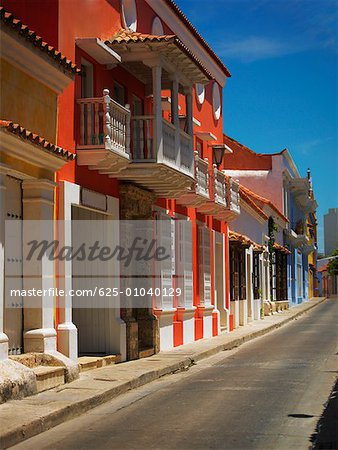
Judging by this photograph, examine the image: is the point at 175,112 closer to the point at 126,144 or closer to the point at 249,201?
the point at 126,144

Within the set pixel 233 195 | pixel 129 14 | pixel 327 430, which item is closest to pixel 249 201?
pixel 233 195

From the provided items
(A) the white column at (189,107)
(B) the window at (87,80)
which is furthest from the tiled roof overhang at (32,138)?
(A) the white column at (189,107)

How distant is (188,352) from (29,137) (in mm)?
8373

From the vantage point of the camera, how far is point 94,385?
38.5 feet

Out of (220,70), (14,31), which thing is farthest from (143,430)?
(220,70)

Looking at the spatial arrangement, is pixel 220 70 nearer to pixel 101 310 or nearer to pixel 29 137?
pixel 101 310

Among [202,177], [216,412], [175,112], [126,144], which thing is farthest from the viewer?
[202,177]

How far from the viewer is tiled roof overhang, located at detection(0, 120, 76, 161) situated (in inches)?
400

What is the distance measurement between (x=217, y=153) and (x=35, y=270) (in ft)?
42.5

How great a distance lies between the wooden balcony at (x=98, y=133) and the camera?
1382 cm

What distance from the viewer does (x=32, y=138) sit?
1088cm

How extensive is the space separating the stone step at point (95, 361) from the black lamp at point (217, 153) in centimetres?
1037

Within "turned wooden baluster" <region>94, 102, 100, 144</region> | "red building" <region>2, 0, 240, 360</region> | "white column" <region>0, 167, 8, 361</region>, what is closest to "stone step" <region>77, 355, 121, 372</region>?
"red building" <region>2, 0, 240, 360</region>

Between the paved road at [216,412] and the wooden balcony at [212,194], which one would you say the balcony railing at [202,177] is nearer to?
the wooden balcony at [212,194]
